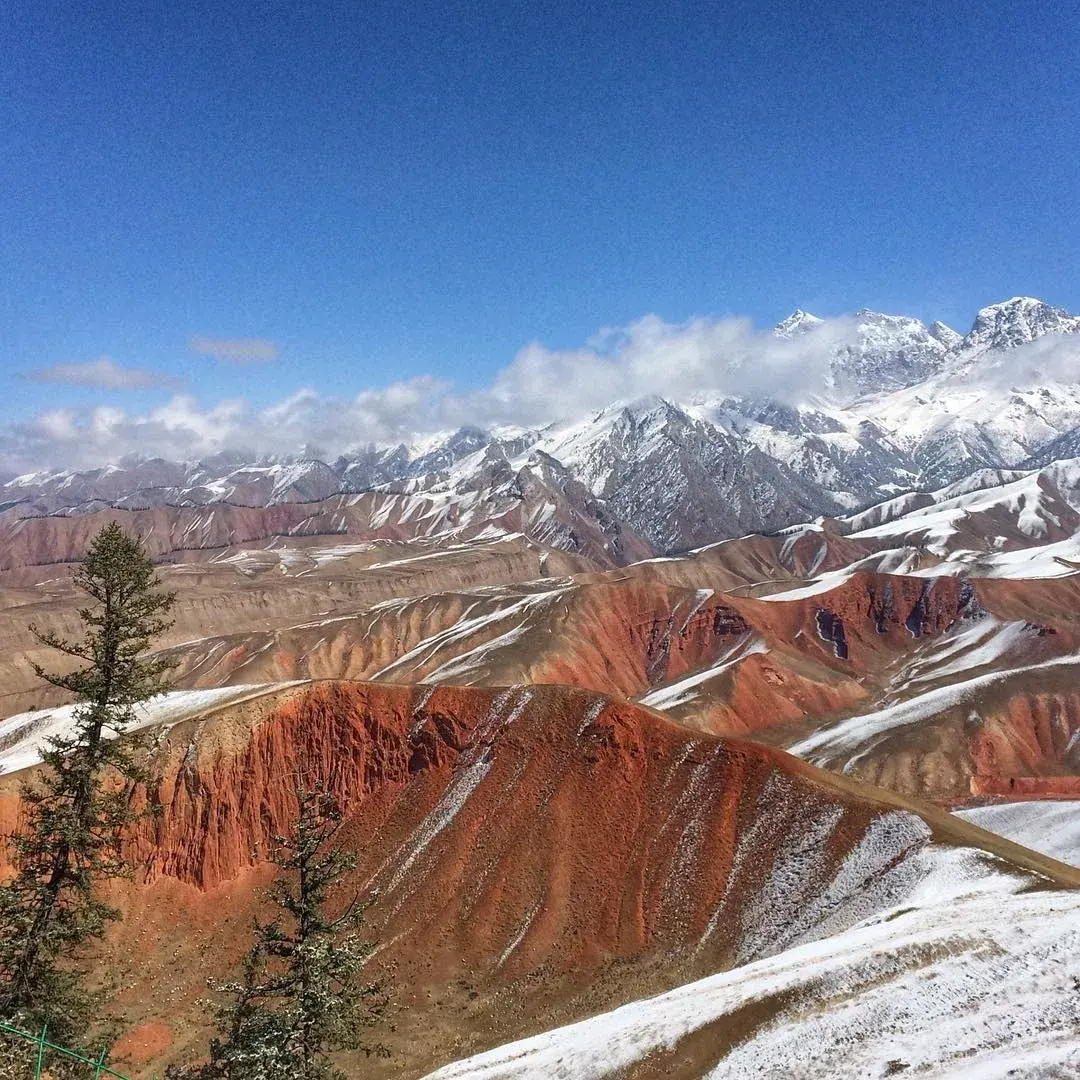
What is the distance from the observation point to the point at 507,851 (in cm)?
4941

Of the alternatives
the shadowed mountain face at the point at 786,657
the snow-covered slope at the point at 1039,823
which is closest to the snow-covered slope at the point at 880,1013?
the snow-covered slope at the point at 1039,823

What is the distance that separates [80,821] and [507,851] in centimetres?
3306

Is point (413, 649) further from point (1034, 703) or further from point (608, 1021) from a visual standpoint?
point (608, 1021)

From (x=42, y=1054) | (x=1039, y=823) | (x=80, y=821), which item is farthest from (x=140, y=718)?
(x=1039, y=823)

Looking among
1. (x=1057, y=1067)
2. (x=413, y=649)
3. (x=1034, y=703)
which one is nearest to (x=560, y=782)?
(x=1057, y=1067)

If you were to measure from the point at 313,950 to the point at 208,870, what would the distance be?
39.7 metres

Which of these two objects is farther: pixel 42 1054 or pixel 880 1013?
pixel 880 1013

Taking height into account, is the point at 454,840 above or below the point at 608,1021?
above

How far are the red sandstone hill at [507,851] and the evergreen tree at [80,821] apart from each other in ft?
68.7

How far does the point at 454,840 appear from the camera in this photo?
51594mm

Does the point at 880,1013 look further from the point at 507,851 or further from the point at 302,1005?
the point at 507,851

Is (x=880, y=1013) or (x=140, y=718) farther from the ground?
(x=140, y=718)

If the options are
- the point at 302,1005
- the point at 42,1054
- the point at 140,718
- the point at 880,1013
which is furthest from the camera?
the point at 140,718

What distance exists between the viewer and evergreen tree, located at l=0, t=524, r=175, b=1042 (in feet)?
65.8
